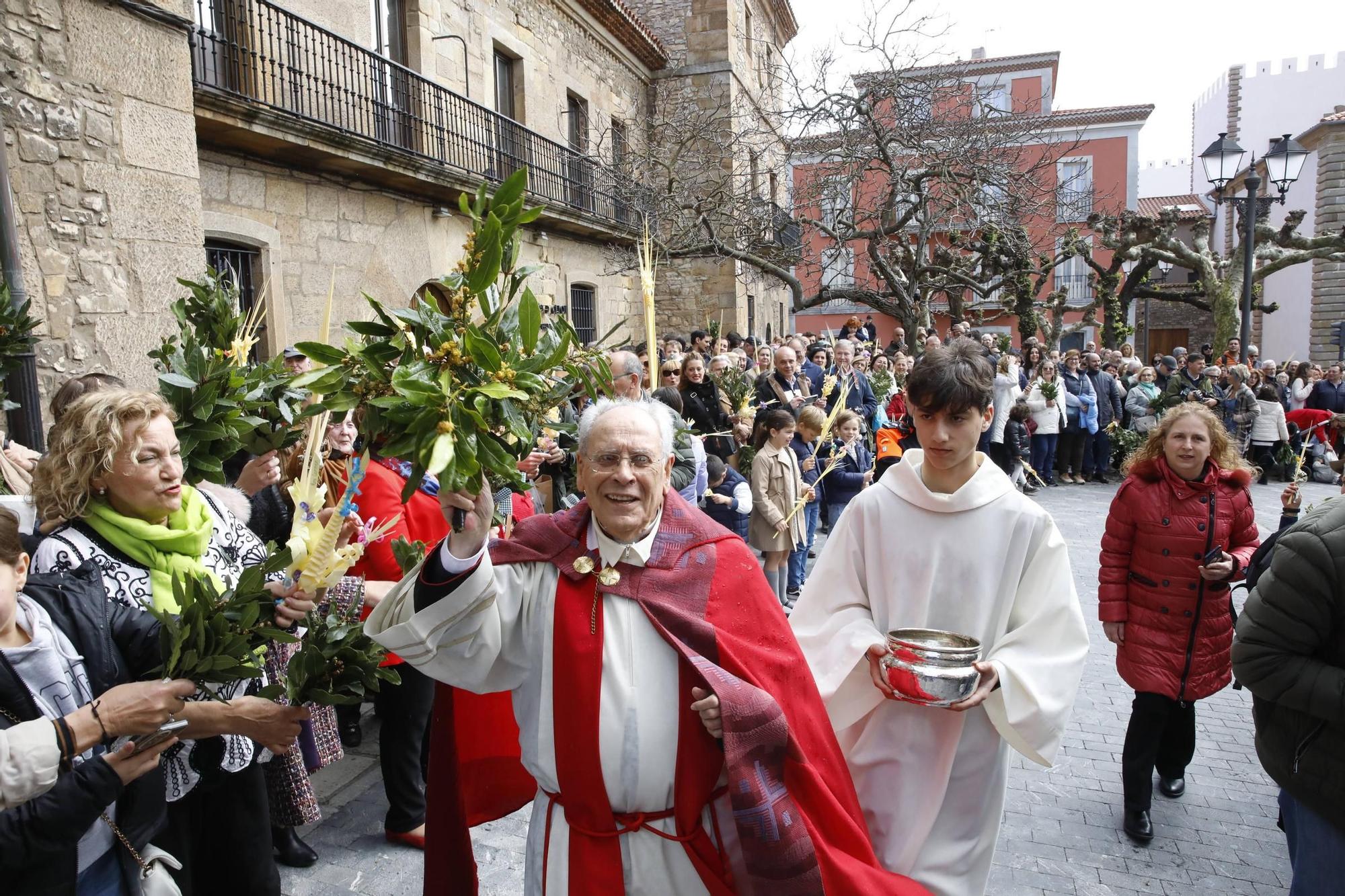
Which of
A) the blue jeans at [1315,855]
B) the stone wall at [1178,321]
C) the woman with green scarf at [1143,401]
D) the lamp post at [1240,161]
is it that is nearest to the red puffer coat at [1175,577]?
the blue jeans at [1315,855]

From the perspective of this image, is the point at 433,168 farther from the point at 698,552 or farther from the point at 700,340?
the point at 698,552

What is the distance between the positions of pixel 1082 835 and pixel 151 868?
3.37 meters

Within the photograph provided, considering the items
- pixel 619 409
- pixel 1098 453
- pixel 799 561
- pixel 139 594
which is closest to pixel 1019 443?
pixel 1098 453

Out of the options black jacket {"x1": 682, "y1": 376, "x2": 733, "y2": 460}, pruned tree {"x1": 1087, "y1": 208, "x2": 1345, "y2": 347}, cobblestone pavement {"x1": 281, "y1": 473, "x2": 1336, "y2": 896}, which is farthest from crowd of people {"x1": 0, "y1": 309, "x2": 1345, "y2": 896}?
pruned tree {"x1": 1087, "y1": 208, "x2": 1345, "y2": 347}

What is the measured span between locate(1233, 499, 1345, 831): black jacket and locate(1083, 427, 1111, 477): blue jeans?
11.2 m

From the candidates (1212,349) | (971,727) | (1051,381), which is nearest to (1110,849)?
(971,727)

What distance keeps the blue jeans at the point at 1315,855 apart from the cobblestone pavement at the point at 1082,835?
3.57 ft

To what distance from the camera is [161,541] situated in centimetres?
236

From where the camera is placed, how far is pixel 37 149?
5.56 m

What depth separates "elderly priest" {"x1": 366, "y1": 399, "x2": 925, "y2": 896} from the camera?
197cm

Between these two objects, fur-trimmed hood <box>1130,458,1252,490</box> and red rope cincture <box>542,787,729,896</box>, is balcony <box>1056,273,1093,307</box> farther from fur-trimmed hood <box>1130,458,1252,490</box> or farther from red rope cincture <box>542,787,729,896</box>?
red rope cincture <box>542,787,729,896</box>

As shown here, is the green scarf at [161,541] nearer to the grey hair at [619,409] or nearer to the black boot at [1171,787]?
the grey hair at [619,409]

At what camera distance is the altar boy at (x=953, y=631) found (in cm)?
241

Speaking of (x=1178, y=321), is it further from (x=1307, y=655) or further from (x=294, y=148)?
(x=1307, y=655)
